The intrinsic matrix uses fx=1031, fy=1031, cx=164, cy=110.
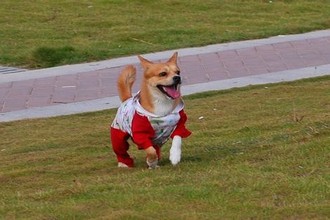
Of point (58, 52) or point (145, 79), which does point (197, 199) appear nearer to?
point (145, 79)

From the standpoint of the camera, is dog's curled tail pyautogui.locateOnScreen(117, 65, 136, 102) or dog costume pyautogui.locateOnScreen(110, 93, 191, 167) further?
dog's curled tail pyautogui.locateOnScreen(117, 65, 136, 102)

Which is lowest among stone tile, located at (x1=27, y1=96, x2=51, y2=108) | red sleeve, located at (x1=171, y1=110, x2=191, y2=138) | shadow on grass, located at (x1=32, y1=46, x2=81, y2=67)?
shadow on grass, located at (x1=32, y1=46, x2=81, y2=67)

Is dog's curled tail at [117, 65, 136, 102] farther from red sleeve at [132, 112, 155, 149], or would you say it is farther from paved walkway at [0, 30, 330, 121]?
paved walkway at [0, 30, 330, 121]

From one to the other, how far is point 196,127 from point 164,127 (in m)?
2.24

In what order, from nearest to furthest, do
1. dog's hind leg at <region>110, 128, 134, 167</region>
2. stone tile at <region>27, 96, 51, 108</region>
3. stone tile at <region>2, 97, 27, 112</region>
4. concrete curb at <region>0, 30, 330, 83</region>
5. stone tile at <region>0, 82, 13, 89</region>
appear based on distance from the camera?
dog's hind leg at <region>110, 128, 134, 167</region> → stone tile at <region>2, 97, 27, 112</region> → stone tile at <region>27, 96, 51, 108</region> → stone tile at <region>0, 82, 13, 89</region> → concrete curb at <region>0, 30, 330, 83</region>

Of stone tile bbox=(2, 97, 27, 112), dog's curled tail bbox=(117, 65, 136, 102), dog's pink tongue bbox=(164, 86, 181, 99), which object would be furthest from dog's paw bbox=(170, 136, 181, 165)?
stone tile bbox=(2, 97, 27, 112)

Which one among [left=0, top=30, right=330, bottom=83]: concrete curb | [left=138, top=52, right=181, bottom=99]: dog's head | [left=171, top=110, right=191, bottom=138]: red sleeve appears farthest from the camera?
[left=0, top=30, right=330, bottom=83]: concrete curb

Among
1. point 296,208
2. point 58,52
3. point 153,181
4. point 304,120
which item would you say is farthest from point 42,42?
point 296,208

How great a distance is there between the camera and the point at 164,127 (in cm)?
665

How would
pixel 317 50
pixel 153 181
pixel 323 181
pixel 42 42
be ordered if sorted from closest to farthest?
pixel 323 181 < pixel 153 181 < pixel 317 50 < pixel 42 42

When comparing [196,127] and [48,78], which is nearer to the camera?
[196,127]

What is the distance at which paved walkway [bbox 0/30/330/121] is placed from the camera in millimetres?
10602

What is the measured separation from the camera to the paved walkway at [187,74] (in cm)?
1060

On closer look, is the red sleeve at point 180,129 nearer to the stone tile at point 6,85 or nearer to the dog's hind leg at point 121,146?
the dog's hind leg at point 121,146
